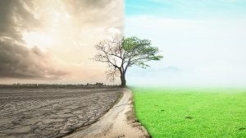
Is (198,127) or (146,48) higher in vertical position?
(146,48)

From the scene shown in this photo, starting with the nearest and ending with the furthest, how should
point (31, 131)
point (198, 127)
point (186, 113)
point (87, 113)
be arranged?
point (198, 127)
point (31, 131)
point (186, 113)
point (87, 113)

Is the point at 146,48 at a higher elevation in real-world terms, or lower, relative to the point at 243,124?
higher

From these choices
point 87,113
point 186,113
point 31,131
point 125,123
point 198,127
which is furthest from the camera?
point 87,113

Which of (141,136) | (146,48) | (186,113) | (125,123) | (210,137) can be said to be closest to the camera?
(210,137)

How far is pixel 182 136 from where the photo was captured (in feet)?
35.2

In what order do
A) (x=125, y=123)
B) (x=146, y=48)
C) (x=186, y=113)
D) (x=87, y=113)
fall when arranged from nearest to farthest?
1. (x=125, y=123)
2. (x=186, y=113)
3. (x=87, y=113)
4. (x=146, y=48)

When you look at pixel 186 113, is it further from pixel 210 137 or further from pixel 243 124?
pixel 210 137

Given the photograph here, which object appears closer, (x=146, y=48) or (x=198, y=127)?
(x=198, y=127)

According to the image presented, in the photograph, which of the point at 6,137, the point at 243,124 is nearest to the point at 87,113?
the point at 6,137

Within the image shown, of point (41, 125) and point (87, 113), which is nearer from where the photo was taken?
point (41, 125)

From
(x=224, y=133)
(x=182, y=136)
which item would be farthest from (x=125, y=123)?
(x=224, y=133)

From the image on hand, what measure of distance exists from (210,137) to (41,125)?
7.65 meters

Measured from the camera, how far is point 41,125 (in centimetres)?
1404

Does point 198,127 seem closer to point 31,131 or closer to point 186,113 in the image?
point 186,113
